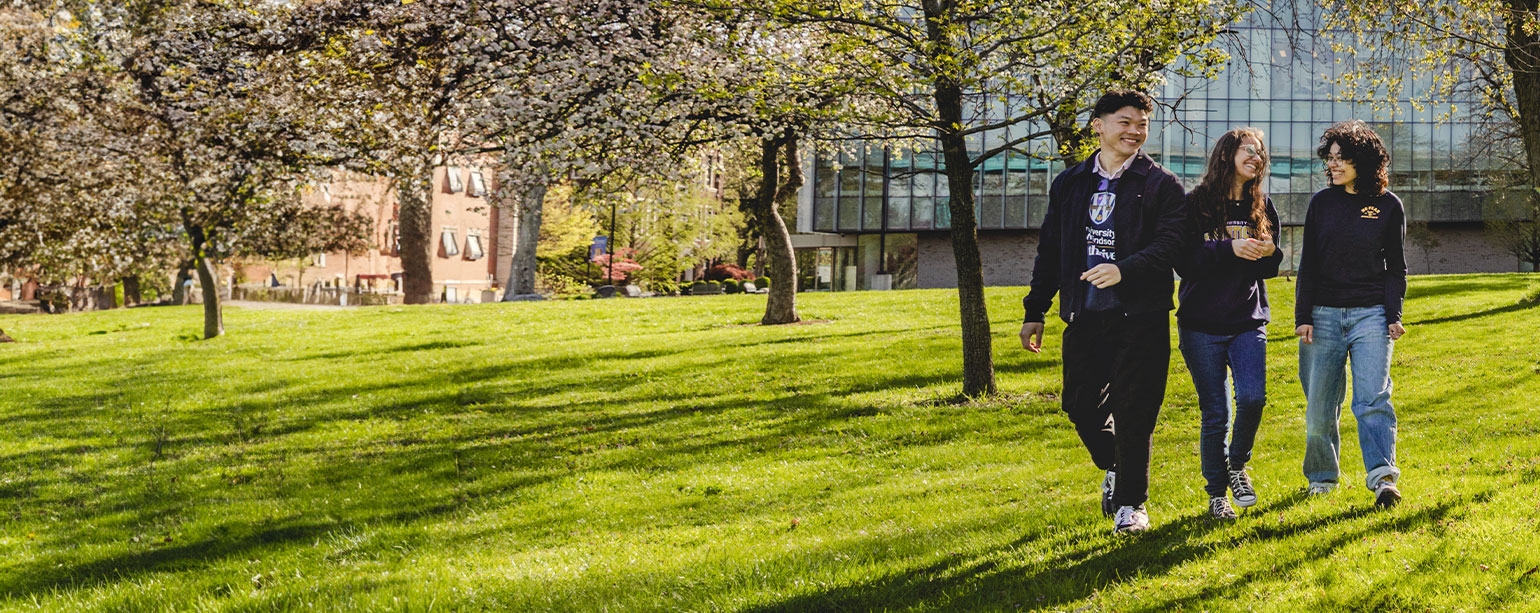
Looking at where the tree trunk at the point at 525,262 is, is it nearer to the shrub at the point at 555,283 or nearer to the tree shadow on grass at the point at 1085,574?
the shrub at the point at 555,283

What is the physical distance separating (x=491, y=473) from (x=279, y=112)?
11339 millimetres

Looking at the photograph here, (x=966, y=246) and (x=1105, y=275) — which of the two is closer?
(x=1105, y=275)

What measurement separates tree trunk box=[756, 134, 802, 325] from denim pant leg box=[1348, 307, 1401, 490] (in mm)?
15388

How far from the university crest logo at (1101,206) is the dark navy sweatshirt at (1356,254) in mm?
1158

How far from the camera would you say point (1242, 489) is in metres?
6.21

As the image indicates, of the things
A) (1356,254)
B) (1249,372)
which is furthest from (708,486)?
(1356,254)

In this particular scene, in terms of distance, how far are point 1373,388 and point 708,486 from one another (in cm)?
493

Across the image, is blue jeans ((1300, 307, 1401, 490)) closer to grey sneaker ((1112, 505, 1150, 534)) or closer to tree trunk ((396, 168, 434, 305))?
grey sneaker ((1112, 505, 1150, 534))

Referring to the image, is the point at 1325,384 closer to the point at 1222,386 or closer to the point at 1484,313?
the point at 1222,386

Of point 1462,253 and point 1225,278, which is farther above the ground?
point 1462,253

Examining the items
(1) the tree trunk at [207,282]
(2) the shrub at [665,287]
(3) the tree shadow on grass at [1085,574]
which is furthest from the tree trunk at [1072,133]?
(2) the shrub at [665,287]

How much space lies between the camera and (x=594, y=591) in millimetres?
6145

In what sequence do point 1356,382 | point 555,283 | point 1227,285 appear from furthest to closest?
point 555,283 < point 1356,382 < point 1227,285

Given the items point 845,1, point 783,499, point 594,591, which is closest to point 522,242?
point 845,1
